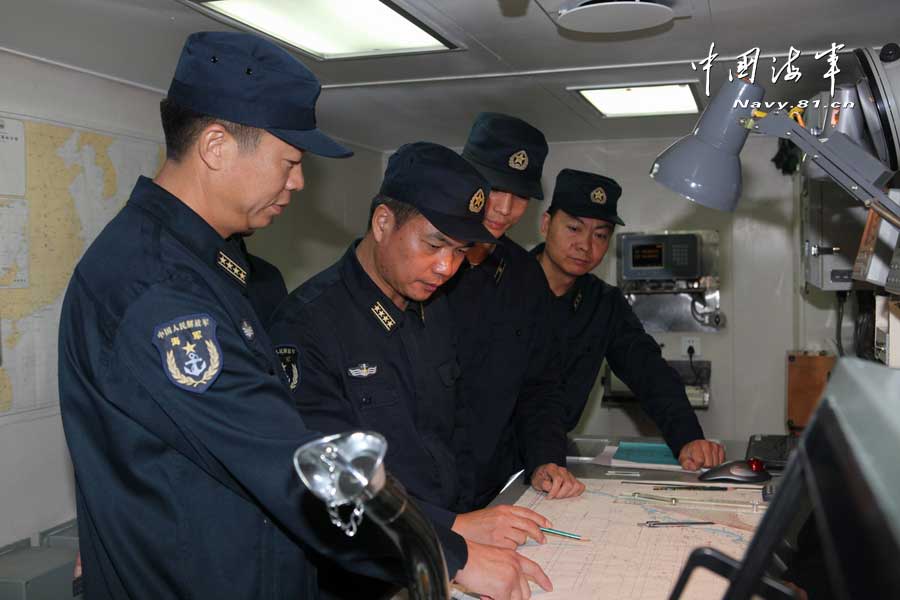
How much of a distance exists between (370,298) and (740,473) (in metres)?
1.09

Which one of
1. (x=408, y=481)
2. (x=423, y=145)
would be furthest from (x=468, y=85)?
(x=408, y=481)

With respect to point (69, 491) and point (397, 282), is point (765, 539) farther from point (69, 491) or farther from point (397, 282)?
point (69, 491)

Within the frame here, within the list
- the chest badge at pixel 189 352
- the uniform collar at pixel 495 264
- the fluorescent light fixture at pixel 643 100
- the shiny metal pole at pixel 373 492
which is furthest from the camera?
the fluorescent light fixture at pixel 643 100

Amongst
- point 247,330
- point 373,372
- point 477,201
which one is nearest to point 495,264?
point 477,201

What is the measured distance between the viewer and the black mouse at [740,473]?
7.32 ft

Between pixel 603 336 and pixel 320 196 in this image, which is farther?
pixel 320 196

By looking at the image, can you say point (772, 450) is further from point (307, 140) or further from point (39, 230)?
point (39, 230)

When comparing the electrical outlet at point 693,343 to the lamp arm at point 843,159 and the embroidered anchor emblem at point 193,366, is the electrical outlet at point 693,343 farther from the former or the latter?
the embroidered anchor emblem at point 193,366

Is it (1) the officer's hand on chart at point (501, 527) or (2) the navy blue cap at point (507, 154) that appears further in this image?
(2) the navy blue cap at point (507, 154)

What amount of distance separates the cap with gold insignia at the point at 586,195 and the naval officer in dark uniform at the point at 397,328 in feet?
3.35

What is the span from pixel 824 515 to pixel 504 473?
210 centimetres

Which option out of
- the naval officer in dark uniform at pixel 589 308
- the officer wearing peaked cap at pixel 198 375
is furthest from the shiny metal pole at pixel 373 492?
the naval officer in dark uniform at pixel 589 308

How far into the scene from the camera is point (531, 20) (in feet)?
7.71

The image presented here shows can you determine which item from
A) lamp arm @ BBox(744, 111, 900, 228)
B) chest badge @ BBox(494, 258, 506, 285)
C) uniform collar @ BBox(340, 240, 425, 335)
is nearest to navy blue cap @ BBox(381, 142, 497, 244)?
uniform collar @ BBox(340, 240, 425, 335)
